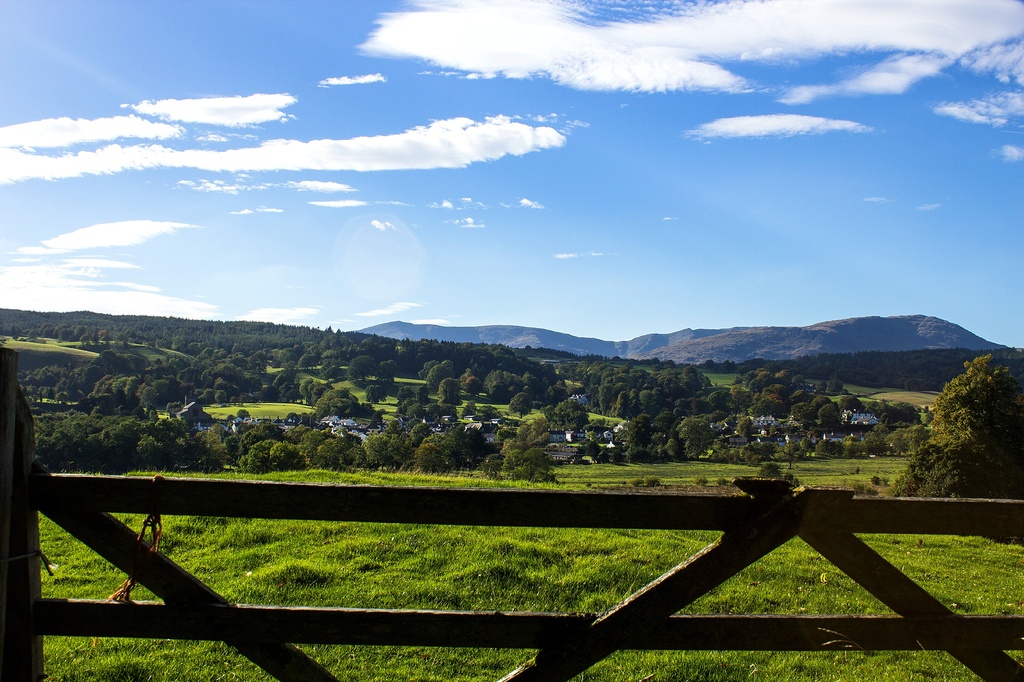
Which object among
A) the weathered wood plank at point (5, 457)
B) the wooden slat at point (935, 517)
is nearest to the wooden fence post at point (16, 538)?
the weathered wood plank at point (5, 457)

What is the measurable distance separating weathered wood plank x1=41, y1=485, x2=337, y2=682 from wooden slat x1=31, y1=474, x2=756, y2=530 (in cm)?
8

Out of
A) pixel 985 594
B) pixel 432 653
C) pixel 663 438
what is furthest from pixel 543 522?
pixel 663 438

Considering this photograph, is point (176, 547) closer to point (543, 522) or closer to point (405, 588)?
point (405, 588)

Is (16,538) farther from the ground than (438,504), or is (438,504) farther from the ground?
(438,504)

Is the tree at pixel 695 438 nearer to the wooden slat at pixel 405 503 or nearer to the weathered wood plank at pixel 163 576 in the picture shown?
the wooden slat at pixel 405 503

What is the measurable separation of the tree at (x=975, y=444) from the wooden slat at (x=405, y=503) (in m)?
24.5

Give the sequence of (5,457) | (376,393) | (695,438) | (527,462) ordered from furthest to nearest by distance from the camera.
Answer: (376,393), (695,438), (527,462), (5,457)

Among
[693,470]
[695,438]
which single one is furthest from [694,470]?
[695,438]

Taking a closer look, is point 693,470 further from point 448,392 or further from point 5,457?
point 5,457

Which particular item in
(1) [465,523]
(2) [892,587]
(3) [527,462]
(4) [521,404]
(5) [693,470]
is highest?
(1) [465,523]

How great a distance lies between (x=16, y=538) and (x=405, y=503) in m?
2.25

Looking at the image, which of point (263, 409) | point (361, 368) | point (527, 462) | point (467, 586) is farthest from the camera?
point (361, 368)

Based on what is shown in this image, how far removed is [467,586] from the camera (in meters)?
8.42

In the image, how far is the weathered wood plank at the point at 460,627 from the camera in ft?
12.7
